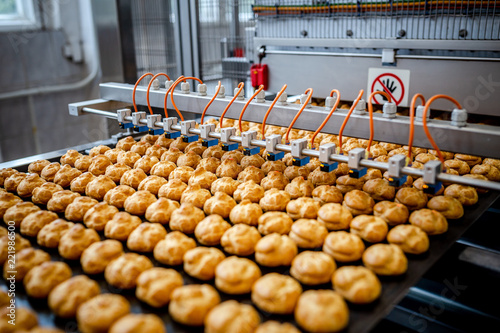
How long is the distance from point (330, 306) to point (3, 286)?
113 cm

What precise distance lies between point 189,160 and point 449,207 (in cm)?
133

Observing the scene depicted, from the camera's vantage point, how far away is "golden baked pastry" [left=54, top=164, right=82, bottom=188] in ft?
7.00

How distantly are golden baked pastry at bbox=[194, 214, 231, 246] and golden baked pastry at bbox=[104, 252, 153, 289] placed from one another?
23 cm

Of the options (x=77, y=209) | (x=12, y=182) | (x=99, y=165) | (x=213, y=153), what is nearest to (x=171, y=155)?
(x=213, y=153)

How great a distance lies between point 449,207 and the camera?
5.45 ft

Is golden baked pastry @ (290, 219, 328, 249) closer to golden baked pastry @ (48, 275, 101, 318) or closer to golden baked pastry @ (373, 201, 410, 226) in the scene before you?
golden baked pastry @ (373, 201, 410, 226)

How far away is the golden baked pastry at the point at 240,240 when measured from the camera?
147 centimetres

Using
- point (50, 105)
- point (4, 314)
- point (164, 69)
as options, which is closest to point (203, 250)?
point (4, 314)

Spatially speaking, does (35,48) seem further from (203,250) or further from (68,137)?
(203,250)

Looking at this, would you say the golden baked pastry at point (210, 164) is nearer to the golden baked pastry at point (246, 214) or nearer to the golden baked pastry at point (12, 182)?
the golden baked pastry at point (246, 214)

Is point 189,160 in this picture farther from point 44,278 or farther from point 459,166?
point 459,166

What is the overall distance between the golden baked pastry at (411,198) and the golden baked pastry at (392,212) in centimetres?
5

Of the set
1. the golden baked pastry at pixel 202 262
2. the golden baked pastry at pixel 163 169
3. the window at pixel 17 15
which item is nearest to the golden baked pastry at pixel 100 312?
the golden baked pastry at pixel 202 262

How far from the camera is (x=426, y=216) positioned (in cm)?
157
